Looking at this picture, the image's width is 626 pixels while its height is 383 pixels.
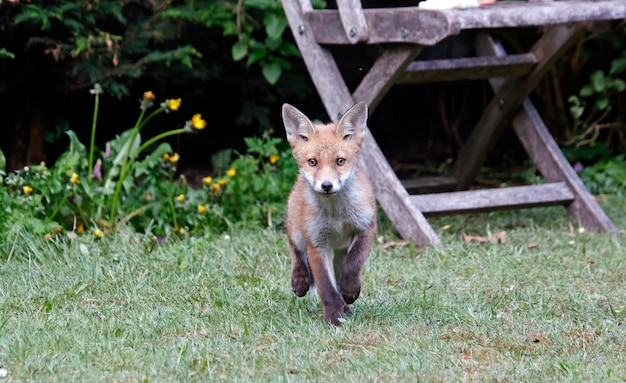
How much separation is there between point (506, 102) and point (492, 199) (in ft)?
2.87

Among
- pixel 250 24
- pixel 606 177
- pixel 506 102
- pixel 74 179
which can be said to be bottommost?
pixel 606 177

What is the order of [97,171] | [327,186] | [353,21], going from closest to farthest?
[327,186] → [353,21] → [97,171]

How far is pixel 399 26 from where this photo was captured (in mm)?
5473

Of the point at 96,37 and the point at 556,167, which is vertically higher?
the point at 96,37

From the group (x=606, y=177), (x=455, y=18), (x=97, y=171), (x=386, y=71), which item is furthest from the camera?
(x=606, y=177)

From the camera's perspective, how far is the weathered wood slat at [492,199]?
19.6 ft

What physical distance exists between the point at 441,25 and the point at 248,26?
2.23m

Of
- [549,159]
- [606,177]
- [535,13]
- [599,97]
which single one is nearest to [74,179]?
[535,13]

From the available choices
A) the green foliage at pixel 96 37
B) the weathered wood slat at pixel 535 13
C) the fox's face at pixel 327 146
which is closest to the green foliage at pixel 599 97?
the weathered wood slat at pixel 535 13

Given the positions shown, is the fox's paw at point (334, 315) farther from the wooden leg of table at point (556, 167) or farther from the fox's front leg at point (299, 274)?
the wooden leg of table at point (556, 167)

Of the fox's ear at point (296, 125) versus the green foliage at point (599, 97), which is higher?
the fox's ear at point (296, 125)

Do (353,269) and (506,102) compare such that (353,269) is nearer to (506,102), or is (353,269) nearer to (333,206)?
(333,206)

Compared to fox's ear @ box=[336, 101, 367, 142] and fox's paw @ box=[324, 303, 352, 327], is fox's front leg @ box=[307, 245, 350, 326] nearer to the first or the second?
fox's paw @ box=[324, 303, 352, 327]

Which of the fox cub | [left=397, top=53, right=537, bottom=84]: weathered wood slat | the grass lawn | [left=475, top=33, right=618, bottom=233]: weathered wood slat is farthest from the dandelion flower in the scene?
[left=475, top=33, right=618, bottom=233]: weathered wood slat
